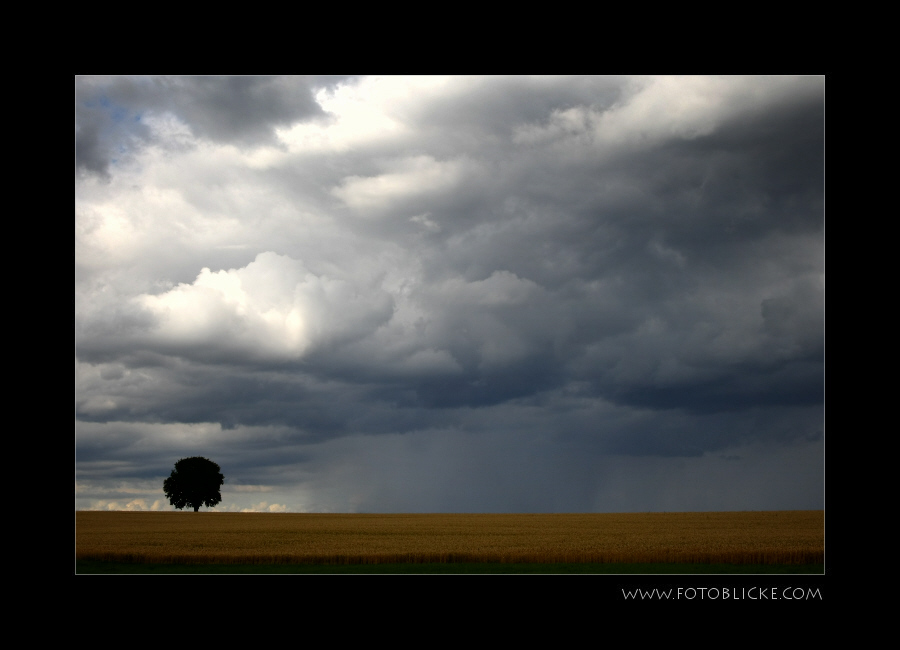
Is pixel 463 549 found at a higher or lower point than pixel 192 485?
higher

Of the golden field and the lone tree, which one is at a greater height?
the golden field

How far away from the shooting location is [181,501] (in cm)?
8719

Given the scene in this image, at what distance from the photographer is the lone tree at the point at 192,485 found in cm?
8706

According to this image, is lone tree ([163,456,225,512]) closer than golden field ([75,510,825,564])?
No

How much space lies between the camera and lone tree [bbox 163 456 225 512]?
87062mm

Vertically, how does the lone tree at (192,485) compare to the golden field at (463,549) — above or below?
below

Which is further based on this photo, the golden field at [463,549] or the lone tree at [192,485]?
the lone tree at [192,485]

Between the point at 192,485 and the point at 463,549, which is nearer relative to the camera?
the point at 463,549

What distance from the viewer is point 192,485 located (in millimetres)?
87188
